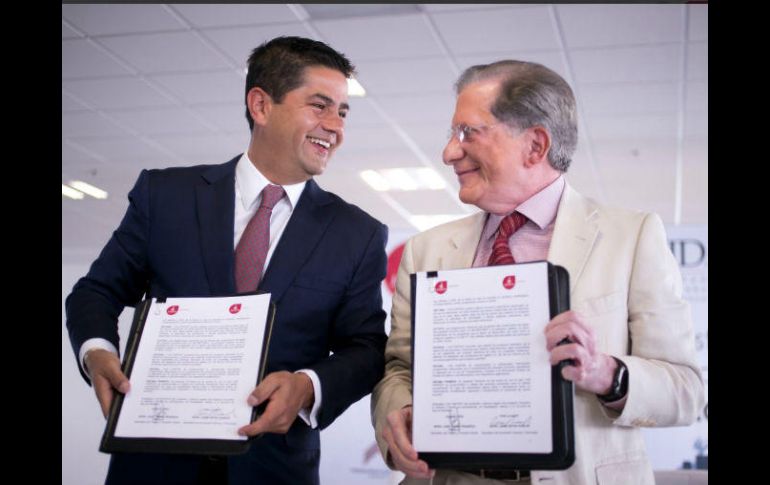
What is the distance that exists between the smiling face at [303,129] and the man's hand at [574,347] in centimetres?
100

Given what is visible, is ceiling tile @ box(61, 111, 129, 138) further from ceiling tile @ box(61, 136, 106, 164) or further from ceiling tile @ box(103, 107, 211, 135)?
ceiling tile @ box(61, 136, 106, 164)

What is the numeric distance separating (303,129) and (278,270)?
0.47 metres

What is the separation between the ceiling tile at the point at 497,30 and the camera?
5.15m

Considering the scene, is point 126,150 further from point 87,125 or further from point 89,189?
point 89,189

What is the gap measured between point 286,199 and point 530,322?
893mm

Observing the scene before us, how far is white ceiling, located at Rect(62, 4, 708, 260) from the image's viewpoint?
5270 millimetres

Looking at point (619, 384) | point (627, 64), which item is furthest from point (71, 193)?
point (619, 384)

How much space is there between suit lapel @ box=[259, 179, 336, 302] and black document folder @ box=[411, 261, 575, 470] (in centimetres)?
57

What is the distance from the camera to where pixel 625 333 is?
175 centimetres

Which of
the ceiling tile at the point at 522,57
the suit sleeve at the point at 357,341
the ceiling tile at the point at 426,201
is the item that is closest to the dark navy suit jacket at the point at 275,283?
the suit sleeve at the point at 357,341
